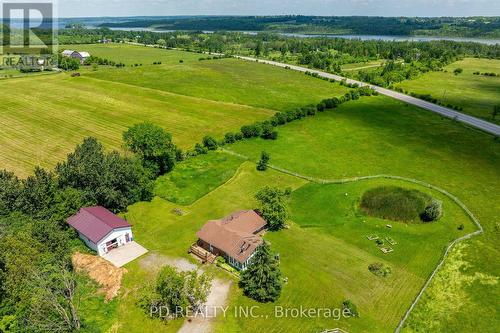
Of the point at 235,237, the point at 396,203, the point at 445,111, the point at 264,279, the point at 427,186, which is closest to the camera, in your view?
the point at 264,279

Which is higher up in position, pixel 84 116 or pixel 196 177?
pixel 84 116

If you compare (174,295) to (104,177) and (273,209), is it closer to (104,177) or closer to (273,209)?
(273,209)

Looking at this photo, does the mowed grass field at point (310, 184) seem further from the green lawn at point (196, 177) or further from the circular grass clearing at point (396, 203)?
the circular grass clearing at point (396, 203)

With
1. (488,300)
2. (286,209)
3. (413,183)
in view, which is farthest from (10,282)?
(413,183)

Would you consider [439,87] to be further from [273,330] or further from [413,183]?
[273,330]

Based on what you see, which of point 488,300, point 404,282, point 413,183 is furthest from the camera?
point 413,183

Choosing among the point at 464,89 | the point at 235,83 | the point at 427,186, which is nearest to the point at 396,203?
the point at 427,186

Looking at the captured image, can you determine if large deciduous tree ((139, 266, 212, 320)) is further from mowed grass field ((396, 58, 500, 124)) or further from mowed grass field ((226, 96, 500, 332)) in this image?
mowed grass field ((396, 58, 500, 124))
